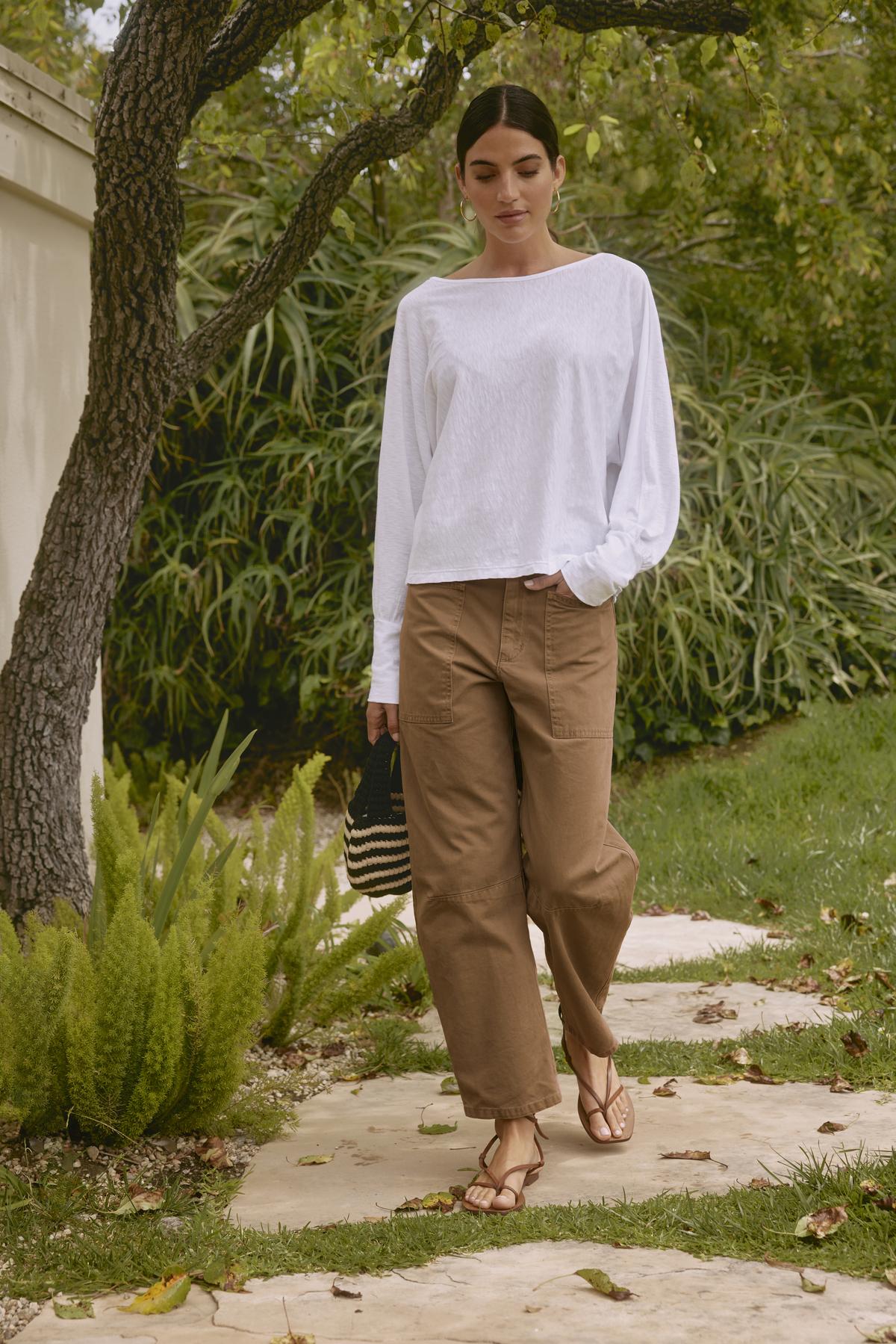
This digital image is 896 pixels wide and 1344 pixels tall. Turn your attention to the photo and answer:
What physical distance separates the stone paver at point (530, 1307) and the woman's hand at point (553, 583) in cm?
105

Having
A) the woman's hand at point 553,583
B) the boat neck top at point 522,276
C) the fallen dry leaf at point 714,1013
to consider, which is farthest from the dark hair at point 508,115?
the fallen dry leaf at point 714,1013

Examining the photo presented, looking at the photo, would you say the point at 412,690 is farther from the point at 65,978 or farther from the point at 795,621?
the point at 795,621

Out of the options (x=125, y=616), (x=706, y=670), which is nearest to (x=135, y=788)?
(x=125, y=616)

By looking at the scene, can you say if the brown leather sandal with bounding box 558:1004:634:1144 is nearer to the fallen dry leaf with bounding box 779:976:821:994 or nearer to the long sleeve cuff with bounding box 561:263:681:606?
the long sleeve cuff with bounding box 561:263:681:606

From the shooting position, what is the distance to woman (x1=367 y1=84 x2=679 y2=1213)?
2350mm

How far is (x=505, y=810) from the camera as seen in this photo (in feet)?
7.87

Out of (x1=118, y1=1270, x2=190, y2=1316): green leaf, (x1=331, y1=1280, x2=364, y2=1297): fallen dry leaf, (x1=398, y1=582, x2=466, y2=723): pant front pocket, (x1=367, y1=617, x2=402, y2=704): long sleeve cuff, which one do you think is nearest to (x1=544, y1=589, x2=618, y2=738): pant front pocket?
(x1=398, y1=582, x2=466, y2=723): pant front pocket

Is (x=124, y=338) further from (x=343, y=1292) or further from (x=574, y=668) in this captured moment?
(x=343, y=1292)

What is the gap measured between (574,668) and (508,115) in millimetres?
986

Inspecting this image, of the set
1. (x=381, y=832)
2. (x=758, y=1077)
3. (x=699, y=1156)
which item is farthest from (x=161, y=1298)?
(x=758, y=1077)

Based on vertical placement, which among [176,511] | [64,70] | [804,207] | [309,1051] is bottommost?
[309,1051]

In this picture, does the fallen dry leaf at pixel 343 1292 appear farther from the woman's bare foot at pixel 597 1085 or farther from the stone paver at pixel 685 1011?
the stone paver at pixel 685 1011

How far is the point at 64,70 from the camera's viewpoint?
6359 millimetres

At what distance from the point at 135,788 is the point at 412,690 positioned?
4.68 meters
